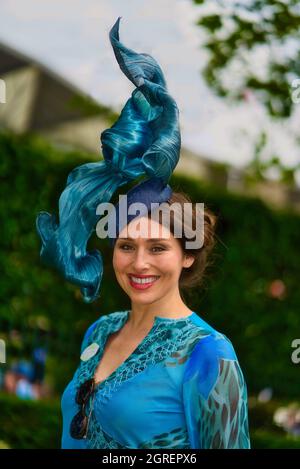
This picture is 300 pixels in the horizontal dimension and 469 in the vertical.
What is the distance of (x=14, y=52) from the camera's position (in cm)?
1321

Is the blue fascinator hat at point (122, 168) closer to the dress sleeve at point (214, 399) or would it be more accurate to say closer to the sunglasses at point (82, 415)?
the sunglasses at point (82, 415)

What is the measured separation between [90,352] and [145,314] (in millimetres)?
239

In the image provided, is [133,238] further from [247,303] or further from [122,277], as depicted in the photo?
[247,303]

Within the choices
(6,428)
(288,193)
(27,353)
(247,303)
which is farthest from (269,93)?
(288,193)

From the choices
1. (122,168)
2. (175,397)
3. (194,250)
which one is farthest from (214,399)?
(122,168)

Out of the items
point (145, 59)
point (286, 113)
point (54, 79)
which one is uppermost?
point (54, 79)

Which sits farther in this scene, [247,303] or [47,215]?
[247,303]

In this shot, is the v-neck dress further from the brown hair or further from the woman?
the brown hair

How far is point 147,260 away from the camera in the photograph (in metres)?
2.42

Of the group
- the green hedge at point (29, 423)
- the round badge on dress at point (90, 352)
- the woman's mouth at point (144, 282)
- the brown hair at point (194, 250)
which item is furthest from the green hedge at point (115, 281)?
the woman's mouth at point (144, 282)

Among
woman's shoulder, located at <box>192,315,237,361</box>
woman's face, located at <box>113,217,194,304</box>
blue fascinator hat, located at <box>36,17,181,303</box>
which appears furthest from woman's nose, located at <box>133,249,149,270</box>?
woman's shoulder, located at <box>192,315,237,361</box>

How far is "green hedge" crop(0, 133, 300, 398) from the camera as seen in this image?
698cm

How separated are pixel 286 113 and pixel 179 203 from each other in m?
5.96

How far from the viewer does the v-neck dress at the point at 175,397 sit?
2.21 m
